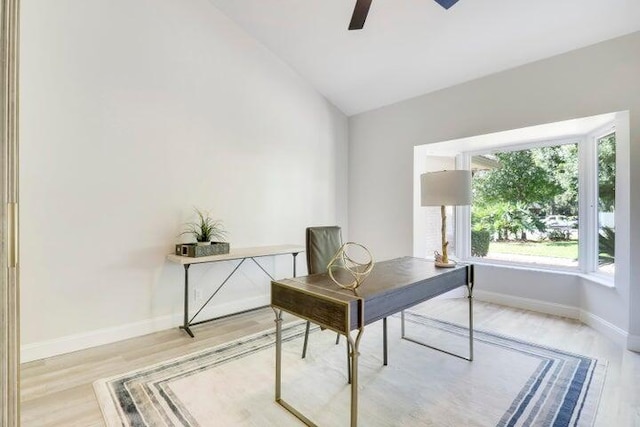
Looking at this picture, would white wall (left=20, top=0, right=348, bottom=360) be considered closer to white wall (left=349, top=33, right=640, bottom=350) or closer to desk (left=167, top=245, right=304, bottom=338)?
desk (left=167, top=245, right=304, bottom=338)

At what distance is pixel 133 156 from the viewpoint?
2947 mm

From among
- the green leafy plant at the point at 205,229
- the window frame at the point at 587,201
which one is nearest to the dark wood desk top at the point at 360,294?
the green leafy plant at the point at 205,229

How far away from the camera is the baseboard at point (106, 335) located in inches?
99.2

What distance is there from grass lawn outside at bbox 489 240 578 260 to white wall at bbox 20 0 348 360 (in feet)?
9.03

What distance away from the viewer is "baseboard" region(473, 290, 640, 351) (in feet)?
9.14

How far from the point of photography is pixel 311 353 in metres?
2.61

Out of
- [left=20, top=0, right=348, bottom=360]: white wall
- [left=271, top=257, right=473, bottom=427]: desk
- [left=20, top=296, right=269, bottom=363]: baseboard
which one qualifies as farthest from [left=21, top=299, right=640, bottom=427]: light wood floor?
[left=271, top=257, right=473, bottom=427]: desk

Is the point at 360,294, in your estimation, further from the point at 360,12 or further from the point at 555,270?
the point at 555,270

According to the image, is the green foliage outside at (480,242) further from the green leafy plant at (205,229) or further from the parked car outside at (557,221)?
the green leafy plant at (205,229)

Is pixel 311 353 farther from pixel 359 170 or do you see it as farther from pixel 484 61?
pixel 484 61

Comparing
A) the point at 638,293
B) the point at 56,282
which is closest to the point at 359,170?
the point at 638,293

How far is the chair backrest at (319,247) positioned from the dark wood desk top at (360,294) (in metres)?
0.37

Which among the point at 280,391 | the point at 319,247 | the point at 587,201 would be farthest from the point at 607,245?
the point at 280,391

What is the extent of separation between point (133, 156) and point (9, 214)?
2.18 meters
